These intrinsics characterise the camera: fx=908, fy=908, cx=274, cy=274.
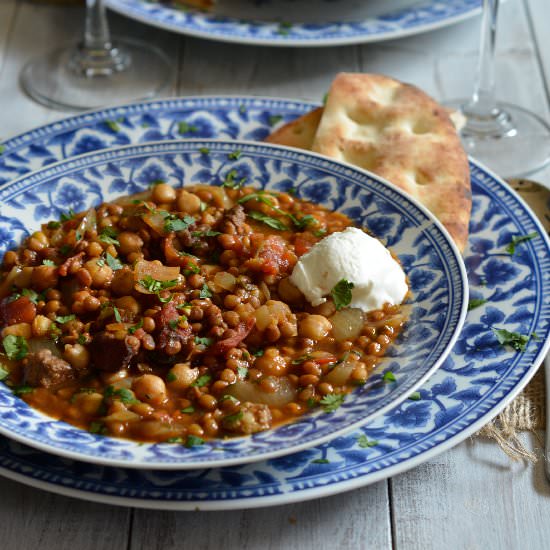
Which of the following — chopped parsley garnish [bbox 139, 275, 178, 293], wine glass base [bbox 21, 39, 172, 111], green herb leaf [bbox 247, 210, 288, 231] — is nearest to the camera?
chopped parsley garnish [bbox 139, 275, 178, 293]

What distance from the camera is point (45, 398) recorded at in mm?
3516

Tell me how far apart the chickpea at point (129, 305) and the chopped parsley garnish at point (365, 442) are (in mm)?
1080

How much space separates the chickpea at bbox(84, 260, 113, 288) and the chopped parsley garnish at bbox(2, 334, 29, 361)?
0.42m

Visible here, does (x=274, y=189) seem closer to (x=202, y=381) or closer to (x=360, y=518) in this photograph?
(x=202, y=381)

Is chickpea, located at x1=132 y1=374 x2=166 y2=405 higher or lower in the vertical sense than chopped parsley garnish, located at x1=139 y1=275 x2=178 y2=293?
lower

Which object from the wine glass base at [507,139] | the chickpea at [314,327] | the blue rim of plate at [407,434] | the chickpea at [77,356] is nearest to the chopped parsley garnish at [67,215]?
the blue rim of plate at [407,434]

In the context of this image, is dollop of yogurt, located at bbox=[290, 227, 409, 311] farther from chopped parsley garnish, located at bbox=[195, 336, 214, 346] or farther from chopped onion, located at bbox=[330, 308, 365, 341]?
chopped parsley garnish, located at bbox=[195, 336, 214, 346]

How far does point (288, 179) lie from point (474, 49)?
8.83ft

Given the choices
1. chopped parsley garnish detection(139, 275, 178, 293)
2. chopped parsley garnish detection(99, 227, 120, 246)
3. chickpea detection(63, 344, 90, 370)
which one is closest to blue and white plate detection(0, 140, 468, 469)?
chickpea detection(63, 344, 90, 370)

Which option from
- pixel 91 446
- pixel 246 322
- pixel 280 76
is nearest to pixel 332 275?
pixel 246 322

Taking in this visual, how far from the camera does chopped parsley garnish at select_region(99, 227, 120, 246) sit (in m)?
4.22

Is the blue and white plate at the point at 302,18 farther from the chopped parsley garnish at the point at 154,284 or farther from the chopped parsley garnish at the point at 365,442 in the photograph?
the chopped parsley garnish at the point at 365,442

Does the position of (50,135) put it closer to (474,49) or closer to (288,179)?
(288,179)

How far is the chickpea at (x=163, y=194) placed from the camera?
4531mm
